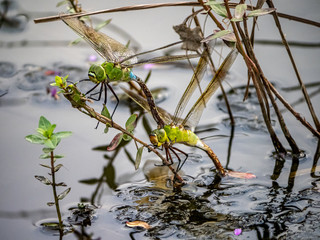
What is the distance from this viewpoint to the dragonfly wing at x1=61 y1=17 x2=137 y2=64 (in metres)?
2.23

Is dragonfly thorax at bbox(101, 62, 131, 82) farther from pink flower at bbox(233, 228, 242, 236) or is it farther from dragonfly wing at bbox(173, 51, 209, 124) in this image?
pink flower at bbox(233, 228, 242, 236)

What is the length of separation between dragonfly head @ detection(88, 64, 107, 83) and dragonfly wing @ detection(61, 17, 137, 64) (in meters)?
0.19

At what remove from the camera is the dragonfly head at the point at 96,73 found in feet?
6.63

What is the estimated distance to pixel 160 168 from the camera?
2.51m

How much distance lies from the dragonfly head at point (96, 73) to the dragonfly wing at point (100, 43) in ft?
0.61

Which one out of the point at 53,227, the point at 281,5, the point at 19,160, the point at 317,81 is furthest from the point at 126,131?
the point at 281,5

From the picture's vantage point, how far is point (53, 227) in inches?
83.4

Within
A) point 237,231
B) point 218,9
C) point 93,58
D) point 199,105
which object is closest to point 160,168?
point 199,105

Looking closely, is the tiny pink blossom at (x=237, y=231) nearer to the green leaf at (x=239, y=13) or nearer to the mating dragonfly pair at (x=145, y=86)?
the mating dragonfly pair at (x=145, y=86)

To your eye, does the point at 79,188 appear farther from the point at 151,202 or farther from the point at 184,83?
the point at 184,83

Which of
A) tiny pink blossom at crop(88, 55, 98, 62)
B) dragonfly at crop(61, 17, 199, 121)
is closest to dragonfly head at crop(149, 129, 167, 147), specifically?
dragonfly at crop(61, 17, 199, 121)

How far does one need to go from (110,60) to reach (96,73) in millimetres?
164

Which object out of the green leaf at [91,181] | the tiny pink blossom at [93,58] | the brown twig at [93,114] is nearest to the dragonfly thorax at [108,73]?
the brown twig at [93,114]

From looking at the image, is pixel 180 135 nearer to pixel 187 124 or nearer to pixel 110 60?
pixel 187 124
